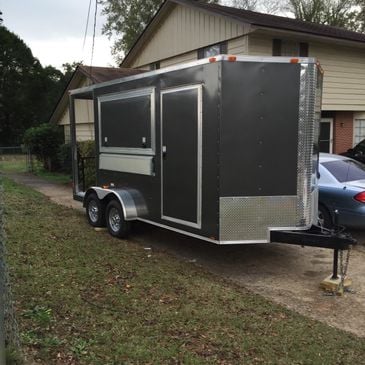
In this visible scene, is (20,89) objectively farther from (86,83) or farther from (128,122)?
(128,122)

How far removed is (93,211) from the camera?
28.9 ft

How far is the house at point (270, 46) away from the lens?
13.4m

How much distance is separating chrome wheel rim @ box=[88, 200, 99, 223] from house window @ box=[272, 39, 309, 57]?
7998mm

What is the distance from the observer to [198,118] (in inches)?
233

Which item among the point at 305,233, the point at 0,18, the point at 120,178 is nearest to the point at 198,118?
the point at 305,233

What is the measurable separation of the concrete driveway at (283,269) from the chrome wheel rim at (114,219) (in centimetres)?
37

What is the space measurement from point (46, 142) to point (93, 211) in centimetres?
1299

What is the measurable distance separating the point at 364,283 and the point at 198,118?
10.2 ft

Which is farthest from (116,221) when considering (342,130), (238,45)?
(342,130)

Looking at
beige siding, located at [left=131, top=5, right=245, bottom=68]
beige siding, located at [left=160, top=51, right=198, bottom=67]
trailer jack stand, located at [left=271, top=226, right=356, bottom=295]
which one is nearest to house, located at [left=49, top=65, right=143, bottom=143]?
beige siding, located at [left=131, top=5, right=245, bottom=68]

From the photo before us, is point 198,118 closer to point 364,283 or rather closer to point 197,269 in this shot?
point 197,269

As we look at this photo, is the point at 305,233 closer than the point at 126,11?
Yes

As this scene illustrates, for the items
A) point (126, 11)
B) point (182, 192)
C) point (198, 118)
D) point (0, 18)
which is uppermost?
point (126, 11)

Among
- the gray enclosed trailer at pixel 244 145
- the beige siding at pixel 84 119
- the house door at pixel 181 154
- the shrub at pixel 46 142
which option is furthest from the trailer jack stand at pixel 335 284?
the shrub at pixel 46 142
